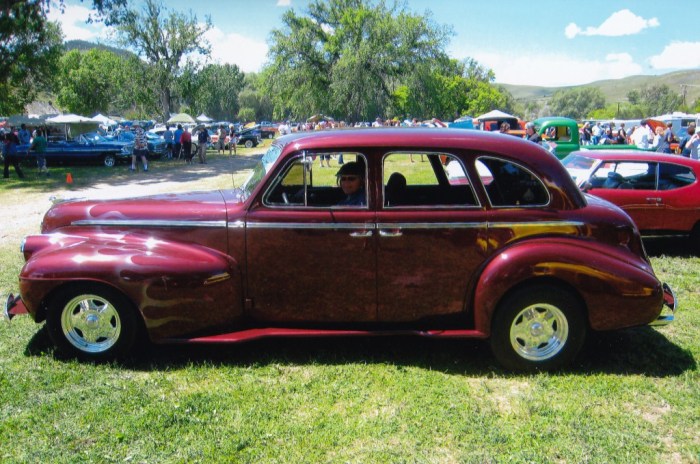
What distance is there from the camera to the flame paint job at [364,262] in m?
4.00

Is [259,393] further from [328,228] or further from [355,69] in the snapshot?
[355,69]

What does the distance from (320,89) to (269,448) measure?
131 feet

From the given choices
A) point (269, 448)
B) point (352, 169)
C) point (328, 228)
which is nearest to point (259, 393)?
point (269, 448)

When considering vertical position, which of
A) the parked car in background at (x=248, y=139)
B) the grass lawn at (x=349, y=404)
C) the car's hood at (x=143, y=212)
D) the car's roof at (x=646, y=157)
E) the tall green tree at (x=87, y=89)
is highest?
the tall green tree at (x=87, y=89)

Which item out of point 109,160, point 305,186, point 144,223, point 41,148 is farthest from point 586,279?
point 109,160

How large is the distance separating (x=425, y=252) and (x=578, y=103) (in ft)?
529

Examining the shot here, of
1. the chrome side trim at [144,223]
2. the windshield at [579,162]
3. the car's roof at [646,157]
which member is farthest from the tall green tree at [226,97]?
the chrome side trim at [144,223]

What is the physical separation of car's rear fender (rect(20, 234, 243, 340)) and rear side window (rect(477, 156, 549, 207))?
6.90ft

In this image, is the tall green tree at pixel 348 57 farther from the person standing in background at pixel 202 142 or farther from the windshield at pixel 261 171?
the windshield at pixel 261 171

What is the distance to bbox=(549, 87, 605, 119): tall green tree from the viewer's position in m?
143

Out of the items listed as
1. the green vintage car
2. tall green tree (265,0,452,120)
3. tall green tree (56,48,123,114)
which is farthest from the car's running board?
tall green tree (56,48,123,114)

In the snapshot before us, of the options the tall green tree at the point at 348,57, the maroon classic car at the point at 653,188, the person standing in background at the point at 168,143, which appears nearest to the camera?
the maroon classic car at the point at 653,188

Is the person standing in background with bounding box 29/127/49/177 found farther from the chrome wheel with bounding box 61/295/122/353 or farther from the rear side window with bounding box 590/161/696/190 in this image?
the rear side window with bounding box 590/161/696/190

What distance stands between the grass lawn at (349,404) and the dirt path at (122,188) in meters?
4.57
